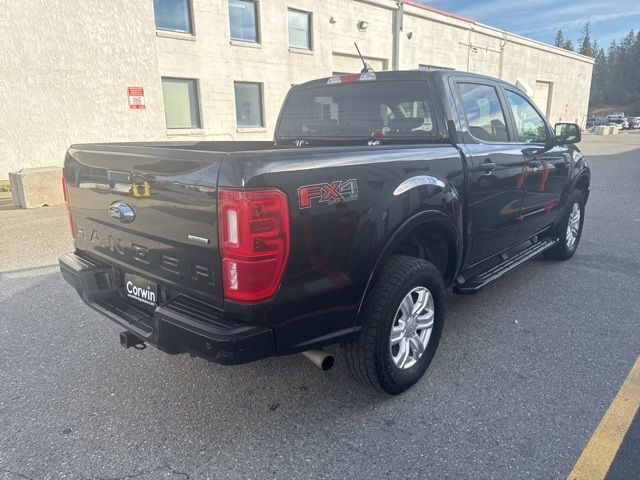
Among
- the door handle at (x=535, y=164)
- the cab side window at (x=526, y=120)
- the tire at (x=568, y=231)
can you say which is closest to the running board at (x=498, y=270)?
the tire at (x=568, y=231)

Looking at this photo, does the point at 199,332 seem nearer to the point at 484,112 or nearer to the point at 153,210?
the point at 153,210

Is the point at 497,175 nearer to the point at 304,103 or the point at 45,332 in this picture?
the point at 304,103

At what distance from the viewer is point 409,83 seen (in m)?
3.43

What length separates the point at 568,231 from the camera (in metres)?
5.30

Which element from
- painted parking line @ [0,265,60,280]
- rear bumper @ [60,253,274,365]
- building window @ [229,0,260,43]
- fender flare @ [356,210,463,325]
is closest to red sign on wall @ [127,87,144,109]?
building window @ [229,0,260,43]

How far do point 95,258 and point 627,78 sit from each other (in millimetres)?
122515

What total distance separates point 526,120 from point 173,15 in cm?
1315

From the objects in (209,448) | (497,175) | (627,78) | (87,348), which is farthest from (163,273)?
(627,78)

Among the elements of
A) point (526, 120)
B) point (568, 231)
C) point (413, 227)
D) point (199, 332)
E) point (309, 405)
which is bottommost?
point (309, 405)

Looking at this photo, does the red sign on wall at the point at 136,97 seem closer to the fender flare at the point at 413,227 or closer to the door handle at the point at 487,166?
the door handle at the point at 487,166

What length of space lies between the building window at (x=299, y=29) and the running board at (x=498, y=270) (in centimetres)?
1515

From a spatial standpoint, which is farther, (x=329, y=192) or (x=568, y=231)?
(x=568, y=231)

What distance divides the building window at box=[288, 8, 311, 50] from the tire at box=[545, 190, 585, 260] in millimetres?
14549

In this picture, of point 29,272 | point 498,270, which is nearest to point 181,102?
point 29,272
